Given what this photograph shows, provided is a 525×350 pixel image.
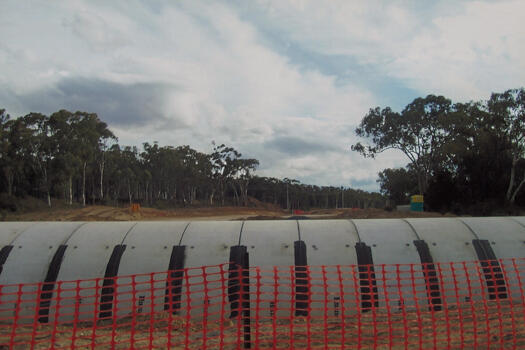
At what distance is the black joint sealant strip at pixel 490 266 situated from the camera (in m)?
8.49

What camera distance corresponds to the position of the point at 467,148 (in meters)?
38.5

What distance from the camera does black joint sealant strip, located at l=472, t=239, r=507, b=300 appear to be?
27.9ft

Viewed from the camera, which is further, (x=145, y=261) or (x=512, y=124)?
(x=512, y=124)

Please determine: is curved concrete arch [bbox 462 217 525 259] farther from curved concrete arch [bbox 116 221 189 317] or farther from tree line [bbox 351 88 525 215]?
tree line [bbox 351 88 525 215]

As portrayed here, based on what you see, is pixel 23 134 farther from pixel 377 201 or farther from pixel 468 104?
pixel 377 201

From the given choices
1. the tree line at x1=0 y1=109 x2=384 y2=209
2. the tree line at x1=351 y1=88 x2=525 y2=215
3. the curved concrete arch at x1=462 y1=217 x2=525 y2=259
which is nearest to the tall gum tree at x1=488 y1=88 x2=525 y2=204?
the tree line at x1=351 y1=88 x2=525 y2=215

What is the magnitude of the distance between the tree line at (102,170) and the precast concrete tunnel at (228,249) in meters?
46.2

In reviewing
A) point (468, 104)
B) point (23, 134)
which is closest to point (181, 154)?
point (23, 134)

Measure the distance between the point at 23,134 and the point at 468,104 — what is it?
50129 millimetres

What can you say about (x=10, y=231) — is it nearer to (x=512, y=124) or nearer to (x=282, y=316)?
(x=282, y=316)

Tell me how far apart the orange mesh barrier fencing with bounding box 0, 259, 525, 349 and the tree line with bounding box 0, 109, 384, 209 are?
4817 cm

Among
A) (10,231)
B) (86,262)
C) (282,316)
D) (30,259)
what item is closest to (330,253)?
(282,316)

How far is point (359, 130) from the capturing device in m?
45.7

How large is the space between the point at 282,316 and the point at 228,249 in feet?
6.21
